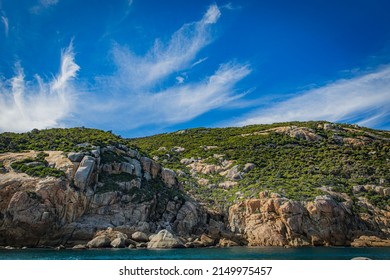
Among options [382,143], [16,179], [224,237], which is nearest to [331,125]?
[382,143]

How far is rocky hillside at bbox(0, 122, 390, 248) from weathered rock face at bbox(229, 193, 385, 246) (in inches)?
4.2

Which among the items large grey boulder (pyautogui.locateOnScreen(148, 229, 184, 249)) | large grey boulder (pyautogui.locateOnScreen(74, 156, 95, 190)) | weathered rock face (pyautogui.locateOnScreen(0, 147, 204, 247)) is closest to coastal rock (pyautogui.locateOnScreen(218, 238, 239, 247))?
weathered rock face (pyautogui.locateOnScreen(0, 147, 204, 247))

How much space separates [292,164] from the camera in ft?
176

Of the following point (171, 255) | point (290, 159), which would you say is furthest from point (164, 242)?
point (290, 159)

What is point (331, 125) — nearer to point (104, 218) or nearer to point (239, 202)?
point (239, 202)

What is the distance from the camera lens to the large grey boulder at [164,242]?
1291 inches

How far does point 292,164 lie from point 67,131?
33.4 metres

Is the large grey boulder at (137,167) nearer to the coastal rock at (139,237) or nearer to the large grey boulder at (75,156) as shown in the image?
the large grey boulder at (75,156)

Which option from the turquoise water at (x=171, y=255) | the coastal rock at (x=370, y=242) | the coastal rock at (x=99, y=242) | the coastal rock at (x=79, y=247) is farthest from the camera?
the coastal rock at (x=370, y=242)

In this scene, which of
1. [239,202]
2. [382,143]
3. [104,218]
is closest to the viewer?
[104,218]

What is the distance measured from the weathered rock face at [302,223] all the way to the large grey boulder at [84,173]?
18.2 metres

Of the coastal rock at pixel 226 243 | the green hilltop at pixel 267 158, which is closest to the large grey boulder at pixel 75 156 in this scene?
the green hilltop at pixel 267 158

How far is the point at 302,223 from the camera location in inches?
1522

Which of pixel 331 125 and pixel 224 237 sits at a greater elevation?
pixel 331 125
